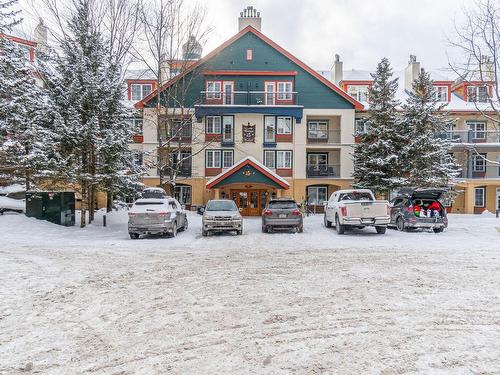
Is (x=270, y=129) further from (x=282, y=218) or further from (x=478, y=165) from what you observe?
(x=478, y=165)

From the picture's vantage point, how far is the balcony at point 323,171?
32.5 metres

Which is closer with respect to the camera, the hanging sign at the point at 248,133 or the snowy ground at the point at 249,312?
the snowy ground at the point at 249,312

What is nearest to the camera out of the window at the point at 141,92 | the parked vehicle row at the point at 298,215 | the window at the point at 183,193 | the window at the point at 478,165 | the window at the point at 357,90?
the parked vehicle row at the point at 298,215

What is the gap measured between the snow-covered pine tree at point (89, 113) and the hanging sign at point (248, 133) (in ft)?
44.8

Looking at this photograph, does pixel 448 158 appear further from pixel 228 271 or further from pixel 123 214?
pixel 228 271

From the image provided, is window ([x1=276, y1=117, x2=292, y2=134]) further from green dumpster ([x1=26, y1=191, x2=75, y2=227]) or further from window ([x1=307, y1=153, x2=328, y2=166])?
green dumpster ([x1=26, y1=191, x2=75, y2=227])

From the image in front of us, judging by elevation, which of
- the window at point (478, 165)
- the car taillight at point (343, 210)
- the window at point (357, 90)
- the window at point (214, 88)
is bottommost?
the car taillight at point (343, 210)

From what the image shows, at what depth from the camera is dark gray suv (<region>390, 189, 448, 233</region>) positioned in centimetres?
1802

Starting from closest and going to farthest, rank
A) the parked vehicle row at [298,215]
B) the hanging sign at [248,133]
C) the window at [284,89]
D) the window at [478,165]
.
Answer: the parked vehicle row at [298,215]
the window at [284,89]
the hanging sign at [248,133]
the window at [478,165]

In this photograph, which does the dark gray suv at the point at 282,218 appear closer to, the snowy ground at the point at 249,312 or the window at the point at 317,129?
the snowy ground at the point at 249,312

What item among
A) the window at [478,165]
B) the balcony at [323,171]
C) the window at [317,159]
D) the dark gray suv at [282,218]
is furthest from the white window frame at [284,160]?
the window at [478,165]

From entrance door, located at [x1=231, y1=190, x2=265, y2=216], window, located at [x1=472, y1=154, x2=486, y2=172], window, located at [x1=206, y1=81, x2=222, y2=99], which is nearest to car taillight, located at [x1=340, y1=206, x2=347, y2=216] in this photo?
entrance door, located at [x1=231, y1=190, x2=265, y2=216]

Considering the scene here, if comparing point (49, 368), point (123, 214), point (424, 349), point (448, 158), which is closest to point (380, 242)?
point (424, 349)

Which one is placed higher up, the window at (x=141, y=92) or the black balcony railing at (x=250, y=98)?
the window at (x=141, y=92)
